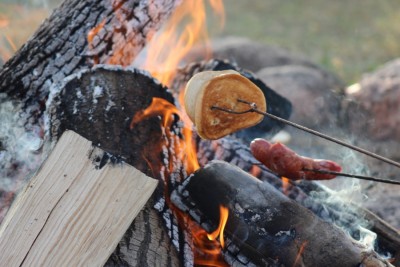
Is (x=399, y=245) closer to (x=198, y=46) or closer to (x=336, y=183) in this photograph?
(x=336, y=183)

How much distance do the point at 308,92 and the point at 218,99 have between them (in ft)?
11.4

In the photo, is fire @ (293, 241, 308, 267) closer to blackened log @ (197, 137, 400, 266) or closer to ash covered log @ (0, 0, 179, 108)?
blackened log @ (197, 137, 400, 266)

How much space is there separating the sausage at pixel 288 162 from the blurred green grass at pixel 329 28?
5.70 metres

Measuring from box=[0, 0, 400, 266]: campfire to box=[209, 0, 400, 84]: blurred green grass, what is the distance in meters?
5.42

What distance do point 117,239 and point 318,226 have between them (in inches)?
37.4

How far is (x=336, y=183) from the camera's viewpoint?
4.23 metres

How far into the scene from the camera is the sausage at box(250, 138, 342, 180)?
2.94 meters

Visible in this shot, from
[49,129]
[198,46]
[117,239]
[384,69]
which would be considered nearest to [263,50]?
[198,46]

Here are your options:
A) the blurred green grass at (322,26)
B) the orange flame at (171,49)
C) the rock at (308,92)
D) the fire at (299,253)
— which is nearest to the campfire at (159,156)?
the fire at (299,253)

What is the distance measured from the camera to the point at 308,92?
590cm

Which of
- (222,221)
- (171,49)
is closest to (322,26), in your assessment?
(171,49)

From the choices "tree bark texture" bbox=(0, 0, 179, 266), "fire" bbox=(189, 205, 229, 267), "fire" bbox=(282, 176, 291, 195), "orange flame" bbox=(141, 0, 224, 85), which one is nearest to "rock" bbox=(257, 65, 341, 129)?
"orange flame" bbox=(141, 0, 224, 85)

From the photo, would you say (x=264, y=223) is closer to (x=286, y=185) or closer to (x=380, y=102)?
(x=286, y=185)

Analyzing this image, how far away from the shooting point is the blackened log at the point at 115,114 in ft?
9.62
